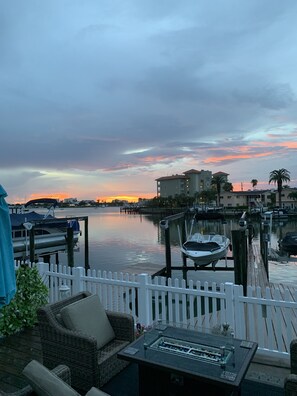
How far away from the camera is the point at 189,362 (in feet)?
8.32

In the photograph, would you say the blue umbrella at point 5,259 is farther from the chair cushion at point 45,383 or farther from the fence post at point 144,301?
the fence post at point 144,301

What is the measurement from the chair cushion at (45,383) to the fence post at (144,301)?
3076 millimetres

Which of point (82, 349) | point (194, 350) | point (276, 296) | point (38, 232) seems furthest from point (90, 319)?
point (38, 232)

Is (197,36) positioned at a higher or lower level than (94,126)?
higher

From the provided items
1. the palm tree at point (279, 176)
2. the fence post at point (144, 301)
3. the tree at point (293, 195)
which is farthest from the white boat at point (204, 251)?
the tree at point (293, 195)

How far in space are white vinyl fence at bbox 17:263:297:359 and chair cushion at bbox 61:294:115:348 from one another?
861 millimetres

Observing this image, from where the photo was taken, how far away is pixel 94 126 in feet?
60.2

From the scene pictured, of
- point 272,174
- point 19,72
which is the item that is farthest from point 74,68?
point 272,174

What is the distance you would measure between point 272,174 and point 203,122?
246 ft

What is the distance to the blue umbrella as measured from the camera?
253cm

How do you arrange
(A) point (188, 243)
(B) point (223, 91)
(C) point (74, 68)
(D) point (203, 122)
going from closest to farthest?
(C) point (74, 68) < (B) point (223, 91) < (A) point (188, 243) < (D) point (203, 122)

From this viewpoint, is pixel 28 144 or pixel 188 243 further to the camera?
pixel 28 144

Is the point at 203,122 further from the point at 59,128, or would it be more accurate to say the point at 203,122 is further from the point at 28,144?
the point at 28,144

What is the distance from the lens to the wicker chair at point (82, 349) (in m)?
3.22
